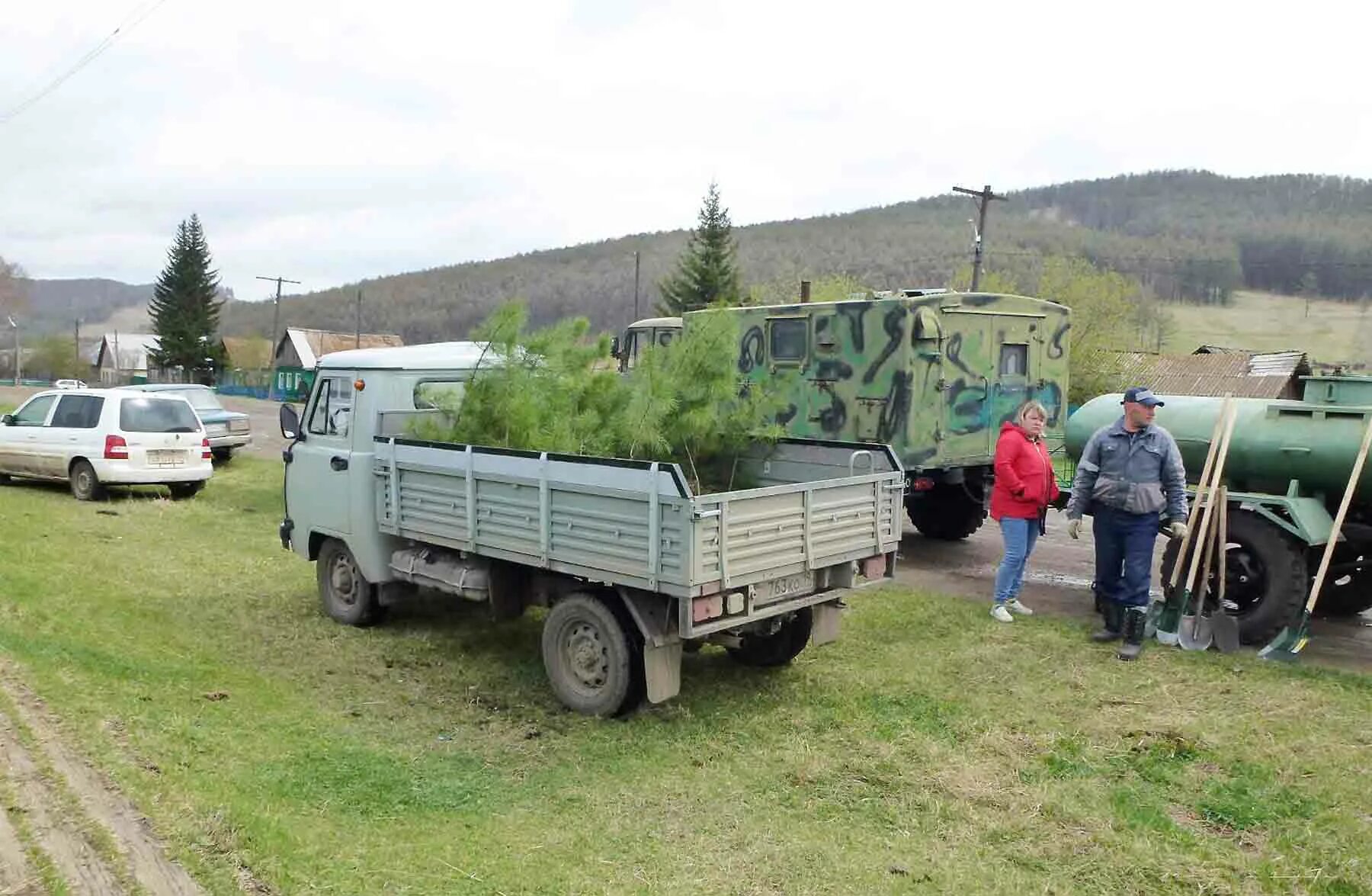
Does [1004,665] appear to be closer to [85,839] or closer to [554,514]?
[554,514]

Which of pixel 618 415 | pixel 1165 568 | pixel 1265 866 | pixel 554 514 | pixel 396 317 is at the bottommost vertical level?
pixel 1265 866

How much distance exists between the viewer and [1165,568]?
7.46m

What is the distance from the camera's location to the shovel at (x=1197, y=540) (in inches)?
272

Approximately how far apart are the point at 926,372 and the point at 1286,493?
3350 millimetres

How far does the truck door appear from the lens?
280 inches

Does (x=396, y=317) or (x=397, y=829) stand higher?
(x=396, y=317)

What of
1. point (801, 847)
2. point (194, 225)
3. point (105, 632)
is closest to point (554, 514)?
point (801, 847)

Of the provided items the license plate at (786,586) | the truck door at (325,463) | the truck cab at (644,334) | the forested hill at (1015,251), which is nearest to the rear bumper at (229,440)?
the truck cab at (644,334)

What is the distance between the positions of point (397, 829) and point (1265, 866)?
3352 millimetres

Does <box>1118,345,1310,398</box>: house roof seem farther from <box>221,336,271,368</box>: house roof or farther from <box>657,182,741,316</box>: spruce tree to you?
<box>221,336,271,368</box>: house roof

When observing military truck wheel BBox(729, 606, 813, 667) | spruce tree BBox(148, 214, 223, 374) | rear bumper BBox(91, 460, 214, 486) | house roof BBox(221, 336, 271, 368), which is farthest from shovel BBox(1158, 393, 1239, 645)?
house roof BBox(221, 336, 271, 368)

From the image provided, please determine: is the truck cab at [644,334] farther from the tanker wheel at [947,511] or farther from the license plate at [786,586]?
the license plate at [786,586]

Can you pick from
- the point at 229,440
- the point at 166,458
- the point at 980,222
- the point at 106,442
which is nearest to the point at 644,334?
the point at 166,458

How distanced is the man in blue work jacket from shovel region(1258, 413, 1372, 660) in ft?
2.61
